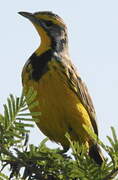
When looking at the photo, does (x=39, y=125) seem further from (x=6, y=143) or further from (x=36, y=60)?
(x=6, y=143)

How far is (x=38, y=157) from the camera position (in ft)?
11.6

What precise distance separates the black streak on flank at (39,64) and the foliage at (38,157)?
93.1 inches

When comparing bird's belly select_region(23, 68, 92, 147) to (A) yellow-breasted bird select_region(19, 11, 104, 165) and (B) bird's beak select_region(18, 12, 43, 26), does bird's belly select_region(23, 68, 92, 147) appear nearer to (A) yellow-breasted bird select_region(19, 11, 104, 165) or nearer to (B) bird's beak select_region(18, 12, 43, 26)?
(A) yellow-breasted bird select_region(19, 11, 104, 165)

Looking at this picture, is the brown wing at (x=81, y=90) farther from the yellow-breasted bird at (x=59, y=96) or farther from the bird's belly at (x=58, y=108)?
the bird's belly at (x=58, y=108)

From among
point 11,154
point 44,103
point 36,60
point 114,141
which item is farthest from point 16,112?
point 36,60

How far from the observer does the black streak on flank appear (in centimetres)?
612

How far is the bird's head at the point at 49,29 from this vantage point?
7145 millimetres

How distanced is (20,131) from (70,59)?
4012 mm

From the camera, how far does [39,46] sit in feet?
23.2

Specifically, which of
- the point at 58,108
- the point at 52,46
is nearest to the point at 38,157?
the point at 58,108

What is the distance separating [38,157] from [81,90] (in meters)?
3.18

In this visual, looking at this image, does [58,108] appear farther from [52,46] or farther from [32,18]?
[32,18]

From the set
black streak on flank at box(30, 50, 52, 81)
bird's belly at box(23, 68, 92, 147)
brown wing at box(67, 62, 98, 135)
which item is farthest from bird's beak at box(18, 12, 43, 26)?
bird's belly at box(23, 68, 92, 147)

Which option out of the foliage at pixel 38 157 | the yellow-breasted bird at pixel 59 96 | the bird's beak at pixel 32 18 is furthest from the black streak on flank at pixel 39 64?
the foliage at pixel 38 157
